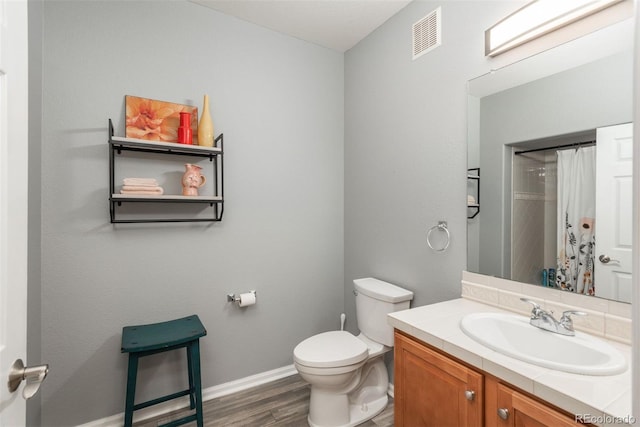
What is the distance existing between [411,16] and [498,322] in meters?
1.87

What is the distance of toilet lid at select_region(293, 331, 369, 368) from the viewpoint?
167 cm

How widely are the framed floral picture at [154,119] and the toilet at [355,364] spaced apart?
5.01ft

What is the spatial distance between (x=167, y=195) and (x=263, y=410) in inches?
58.9

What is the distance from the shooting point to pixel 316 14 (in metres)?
2.11

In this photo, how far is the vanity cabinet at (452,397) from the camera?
2.87 feet

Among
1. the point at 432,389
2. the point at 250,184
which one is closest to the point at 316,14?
the point at 250,184

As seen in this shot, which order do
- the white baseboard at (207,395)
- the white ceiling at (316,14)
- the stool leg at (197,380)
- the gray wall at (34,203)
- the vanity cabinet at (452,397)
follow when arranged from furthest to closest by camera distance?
the white ceiling at (316,14), the white baseboard at (207,395), the stool leg at (197,380), the gray wall at (34,203), the vanity cabinet at (452,397)

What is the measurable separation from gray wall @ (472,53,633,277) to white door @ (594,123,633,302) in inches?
3.0

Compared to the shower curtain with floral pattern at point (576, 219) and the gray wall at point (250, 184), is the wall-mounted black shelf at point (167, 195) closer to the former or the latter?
the gray wall at point (250, 184)

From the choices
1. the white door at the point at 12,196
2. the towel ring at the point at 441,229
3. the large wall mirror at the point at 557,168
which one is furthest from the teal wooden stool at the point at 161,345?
the large wall mirror at the point at 557,168

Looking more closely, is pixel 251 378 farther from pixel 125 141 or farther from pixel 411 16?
pixel 411 16

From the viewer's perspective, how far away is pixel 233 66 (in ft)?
7.08

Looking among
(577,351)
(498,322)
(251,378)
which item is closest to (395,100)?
(498,322)

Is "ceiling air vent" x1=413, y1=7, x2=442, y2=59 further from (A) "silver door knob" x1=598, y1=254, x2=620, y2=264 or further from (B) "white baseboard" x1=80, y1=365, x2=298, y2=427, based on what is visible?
(B) "white baseboard" x1=80, y1=365, x2=298, y2=427
